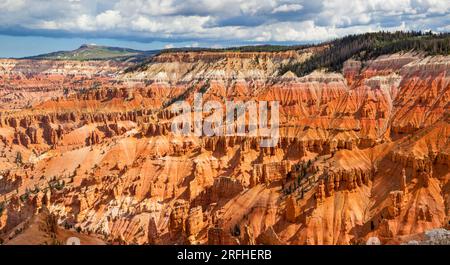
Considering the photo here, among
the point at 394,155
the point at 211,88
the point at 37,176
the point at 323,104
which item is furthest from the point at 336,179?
the point at 211,88

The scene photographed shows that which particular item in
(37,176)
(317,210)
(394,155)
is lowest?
(37,176)

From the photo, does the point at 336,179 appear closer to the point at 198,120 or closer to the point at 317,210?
the point at 317,210

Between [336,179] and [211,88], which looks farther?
[211,88]

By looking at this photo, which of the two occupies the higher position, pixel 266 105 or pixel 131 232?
pixel 266 105

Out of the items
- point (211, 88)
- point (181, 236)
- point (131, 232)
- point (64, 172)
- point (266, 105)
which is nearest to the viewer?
point (181, 236)
